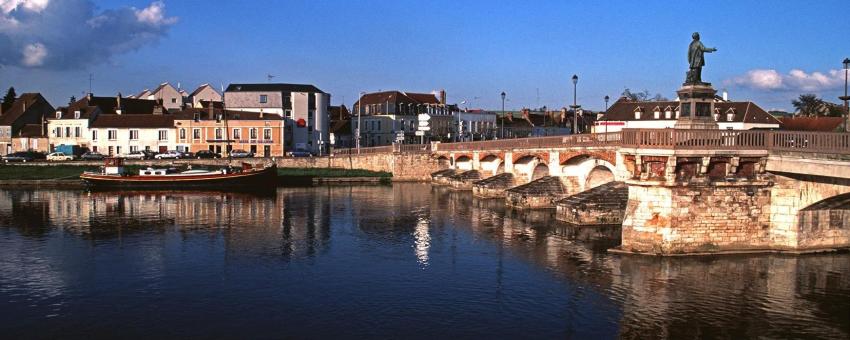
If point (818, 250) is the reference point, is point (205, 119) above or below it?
above

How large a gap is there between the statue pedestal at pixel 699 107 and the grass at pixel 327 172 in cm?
4523

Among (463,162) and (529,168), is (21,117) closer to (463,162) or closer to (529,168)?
(463,162)

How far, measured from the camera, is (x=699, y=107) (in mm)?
26781

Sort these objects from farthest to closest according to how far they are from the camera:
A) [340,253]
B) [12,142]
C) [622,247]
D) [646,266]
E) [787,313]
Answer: [12,142], [340,253], [622,247], [646,266], [787,313]

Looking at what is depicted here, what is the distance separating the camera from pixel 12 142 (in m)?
90.8

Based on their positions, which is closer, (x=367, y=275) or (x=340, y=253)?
(x=367, y=275)

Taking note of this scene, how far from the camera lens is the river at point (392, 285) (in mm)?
19062

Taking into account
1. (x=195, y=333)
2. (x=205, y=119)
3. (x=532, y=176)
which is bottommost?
(x=195, y=333)

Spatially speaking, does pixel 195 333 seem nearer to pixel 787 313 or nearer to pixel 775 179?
pixel 787 313

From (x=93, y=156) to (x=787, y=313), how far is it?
245 feet

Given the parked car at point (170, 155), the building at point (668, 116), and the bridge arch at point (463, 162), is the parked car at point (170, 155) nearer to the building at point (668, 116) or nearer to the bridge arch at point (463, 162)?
the bridge arch at point (463, 162)

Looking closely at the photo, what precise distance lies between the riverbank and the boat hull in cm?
335

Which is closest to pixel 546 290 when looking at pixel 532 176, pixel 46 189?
pixel 532 176

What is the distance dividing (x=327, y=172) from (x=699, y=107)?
4794cm
